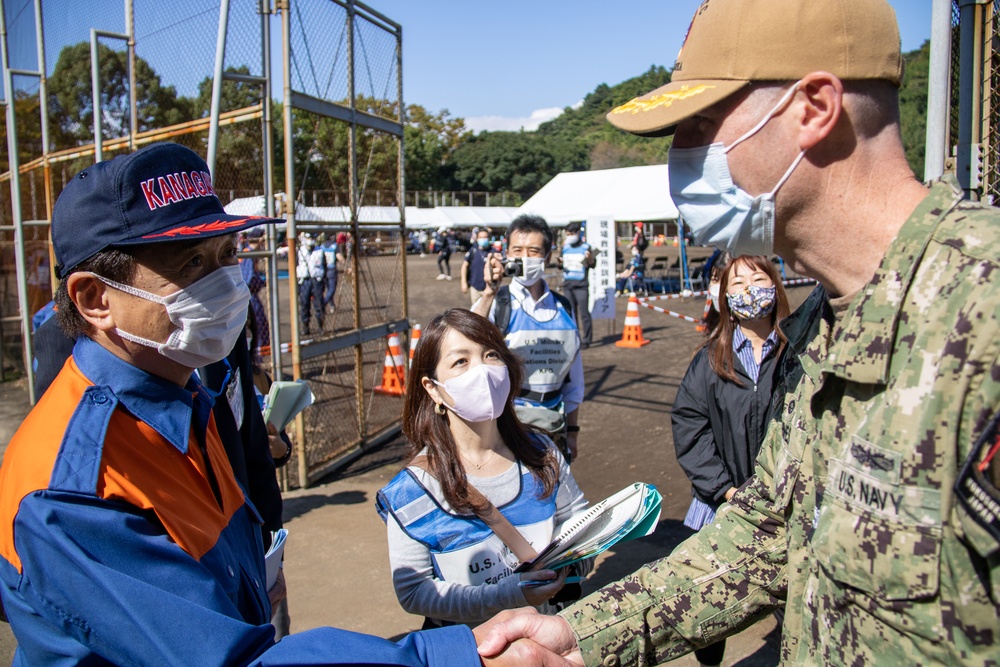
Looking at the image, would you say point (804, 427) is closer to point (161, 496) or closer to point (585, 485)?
point (161, 496)

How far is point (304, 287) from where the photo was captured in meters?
14.5

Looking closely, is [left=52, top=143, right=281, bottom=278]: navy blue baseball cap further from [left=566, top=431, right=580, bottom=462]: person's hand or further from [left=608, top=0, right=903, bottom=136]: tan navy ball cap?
[left=566, top=431, right=580, bottom=462]: person's hand

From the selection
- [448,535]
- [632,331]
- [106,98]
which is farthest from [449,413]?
[632,331]

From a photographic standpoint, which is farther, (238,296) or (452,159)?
(452,159)

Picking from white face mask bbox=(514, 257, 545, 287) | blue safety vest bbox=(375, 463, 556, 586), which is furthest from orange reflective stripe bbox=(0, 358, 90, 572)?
white face mask bbox=(514, 257, 545, 287)

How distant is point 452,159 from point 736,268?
250ft

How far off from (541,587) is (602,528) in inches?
15.1

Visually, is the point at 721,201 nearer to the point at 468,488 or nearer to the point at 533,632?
the point at 533,632

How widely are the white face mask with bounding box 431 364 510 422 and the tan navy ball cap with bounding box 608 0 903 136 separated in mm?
1535

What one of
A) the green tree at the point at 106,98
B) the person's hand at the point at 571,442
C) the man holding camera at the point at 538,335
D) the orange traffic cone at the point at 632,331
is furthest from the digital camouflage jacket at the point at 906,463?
the orange traffic cone at the point at 632,331

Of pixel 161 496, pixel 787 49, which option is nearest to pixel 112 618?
pixel 161 496

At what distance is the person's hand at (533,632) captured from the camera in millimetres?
1822

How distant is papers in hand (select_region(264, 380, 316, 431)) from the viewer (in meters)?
3.50

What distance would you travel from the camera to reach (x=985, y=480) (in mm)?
1120
